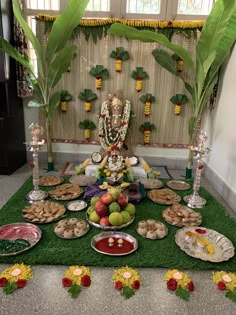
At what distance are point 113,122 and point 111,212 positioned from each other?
1313 millimetres

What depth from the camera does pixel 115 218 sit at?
1.70 meters

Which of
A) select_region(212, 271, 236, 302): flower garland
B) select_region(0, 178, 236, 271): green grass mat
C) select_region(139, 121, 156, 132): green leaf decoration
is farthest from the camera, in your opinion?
select_region(139, 121, 156, 132): green leaf decoration

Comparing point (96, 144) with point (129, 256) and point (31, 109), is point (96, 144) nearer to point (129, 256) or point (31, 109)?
point (31, 109)

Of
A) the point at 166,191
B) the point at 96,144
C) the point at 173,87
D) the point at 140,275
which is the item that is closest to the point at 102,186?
the point at 166,191

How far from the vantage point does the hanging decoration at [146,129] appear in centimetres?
313

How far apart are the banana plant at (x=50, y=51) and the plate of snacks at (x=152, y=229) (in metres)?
1.62

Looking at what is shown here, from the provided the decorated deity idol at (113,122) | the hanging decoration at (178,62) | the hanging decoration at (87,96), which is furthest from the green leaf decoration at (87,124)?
the hanging decoration at (178,62)

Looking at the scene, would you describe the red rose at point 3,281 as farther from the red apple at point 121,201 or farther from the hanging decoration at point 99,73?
the hanging decoration at point 99,73

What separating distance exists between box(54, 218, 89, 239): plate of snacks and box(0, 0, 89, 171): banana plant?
1.36 metres

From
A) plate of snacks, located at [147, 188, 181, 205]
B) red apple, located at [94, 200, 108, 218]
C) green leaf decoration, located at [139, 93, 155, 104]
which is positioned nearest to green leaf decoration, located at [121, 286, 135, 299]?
red apple, located at [94, 200, 108, 218]

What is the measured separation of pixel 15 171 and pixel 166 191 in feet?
5.66

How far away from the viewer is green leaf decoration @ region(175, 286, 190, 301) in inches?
48.6

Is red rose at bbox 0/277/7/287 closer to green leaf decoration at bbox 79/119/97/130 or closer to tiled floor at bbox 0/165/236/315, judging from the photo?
tiled floor at bbox 0/165/236/315

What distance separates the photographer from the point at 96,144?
10.7ft
